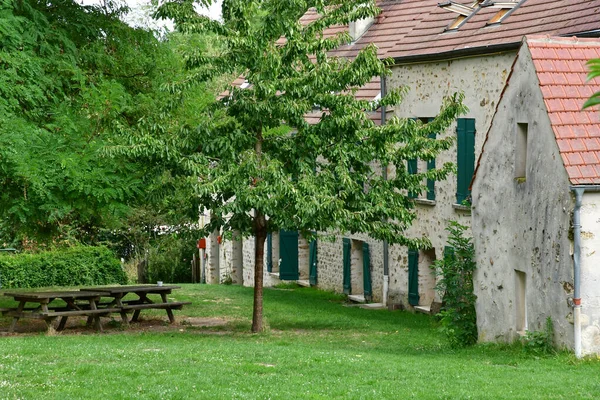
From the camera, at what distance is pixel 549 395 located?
1038cm

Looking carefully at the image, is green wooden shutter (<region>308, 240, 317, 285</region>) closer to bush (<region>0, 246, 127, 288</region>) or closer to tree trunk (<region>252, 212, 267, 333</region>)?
bush (<region>0, 246, 127, 288</region>)

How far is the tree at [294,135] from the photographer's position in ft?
55.2

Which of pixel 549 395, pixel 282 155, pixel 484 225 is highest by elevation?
pixel 282 155

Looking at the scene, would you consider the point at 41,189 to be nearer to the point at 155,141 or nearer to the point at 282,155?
the point at 155,141

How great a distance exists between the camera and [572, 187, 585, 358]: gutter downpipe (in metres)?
12.8

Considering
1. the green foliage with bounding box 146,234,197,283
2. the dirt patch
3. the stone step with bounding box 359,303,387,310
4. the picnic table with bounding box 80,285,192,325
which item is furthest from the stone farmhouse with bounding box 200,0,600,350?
the green foliage with bounding box 146,234,197,283

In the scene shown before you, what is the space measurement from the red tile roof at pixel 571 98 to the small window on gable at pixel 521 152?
38.5 inches

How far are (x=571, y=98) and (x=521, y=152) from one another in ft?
4.25

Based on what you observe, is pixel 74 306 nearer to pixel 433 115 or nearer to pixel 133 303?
pixel 133 303

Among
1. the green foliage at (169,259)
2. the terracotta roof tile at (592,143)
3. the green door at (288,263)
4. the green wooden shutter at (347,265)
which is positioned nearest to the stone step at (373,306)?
the green wooden shutter at (347,265)

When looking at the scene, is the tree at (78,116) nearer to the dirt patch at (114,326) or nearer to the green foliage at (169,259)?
the dirt patch at (114,326)

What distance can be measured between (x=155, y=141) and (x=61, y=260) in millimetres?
16755

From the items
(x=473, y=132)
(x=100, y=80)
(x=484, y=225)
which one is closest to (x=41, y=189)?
(x=100, y=80)

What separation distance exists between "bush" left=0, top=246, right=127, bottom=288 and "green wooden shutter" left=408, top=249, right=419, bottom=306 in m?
12.4
